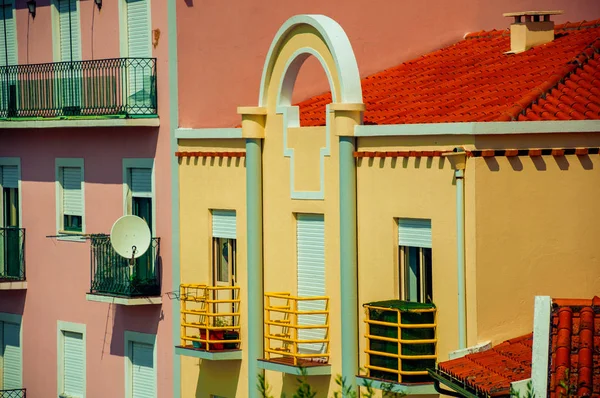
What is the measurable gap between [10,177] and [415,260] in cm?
1372

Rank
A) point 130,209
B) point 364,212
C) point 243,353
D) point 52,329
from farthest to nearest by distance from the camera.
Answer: point 52,329 < point 130,209 < point 243,353 < point 364,212

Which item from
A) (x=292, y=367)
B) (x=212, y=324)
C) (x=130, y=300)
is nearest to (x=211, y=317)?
(x=212, y=324)

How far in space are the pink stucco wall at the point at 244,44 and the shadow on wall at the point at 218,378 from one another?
466 centimetres

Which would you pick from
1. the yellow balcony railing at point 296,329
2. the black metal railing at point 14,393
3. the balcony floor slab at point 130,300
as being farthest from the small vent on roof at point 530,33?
the black metal railing at point 14,393

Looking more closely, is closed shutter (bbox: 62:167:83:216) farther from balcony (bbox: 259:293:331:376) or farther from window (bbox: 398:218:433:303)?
window (bbox: 398:218:433:303)

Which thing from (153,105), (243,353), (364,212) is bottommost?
(243,353)

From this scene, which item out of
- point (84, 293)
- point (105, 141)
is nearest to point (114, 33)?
point (105, 141)

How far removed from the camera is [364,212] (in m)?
31.2

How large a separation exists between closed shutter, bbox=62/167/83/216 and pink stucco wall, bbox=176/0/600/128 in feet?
13.8

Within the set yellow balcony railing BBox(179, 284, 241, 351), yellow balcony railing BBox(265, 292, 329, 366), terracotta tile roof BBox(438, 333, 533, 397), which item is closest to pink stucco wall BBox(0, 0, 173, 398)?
yellow balcony railing BBox(179, 284, 241, 351)

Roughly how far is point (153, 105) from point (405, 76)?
4.91m

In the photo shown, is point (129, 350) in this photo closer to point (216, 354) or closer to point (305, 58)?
point (216, 354)

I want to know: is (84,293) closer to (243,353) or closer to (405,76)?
(243,353)

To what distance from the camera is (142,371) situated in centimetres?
3719
